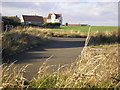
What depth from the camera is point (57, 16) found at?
8388 cm

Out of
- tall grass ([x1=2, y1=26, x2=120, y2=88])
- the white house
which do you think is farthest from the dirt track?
the white house

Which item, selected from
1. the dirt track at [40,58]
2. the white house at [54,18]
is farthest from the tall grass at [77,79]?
the white house at [54,18]

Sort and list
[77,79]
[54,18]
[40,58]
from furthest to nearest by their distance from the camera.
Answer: [54,18] → [40,58] → [77,79]

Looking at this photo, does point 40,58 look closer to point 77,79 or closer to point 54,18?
point 77,79

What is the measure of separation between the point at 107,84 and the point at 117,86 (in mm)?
219

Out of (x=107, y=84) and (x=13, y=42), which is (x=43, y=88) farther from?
(x=13, y=42)

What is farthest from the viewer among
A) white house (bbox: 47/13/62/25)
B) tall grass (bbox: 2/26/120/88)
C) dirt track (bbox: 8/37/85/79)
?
white house (bbox: 47/13/62/25)

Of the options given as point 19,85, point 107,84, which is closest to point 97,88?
point 107,84

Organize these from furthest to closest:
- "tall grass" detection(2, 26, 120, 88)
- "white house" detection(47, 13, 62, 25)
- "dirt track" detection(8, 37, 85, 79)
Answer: "white house" detection(47, 13, 62, 25), "dirt track" detection(8, 37, 85, 79), "tall grass" detection(2, 26, 120, 88)

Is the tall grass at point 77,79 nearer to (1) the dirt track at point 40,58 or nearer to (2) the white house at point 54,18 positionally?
(1) the dirt track at point 40,58

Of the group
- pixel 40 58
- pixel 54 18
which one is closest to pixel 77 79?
pixel 40 58

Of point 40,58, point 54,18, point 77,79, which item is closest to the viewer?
point 77,79

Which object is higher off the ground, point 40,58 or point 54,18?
point 54,18

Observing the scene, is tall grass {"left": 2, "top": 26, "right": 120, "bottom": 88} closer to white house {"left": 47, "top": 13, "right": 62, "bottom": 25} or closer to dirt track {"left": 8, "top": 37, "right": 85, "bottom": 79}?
dirt track {"left": 8, "top": 37, "right": 85, "bottom": 79}
